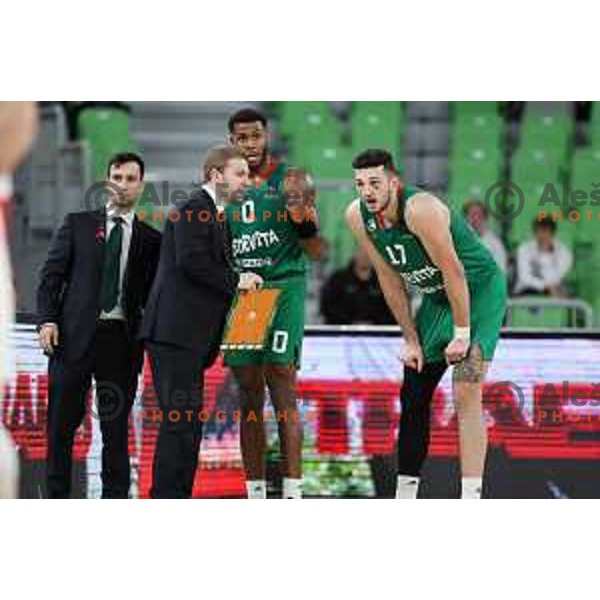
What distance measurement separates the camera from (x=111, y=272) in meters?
6.21

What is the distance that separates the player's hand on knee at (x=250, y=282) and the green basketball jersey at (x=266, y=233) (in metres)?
0.02

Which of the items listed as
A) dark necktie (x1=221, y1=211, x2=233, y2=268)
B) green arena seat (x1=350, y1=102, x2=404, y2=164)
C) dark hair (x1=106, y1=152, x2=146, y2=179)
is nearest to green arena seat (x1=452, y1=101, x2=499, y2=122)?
green arena seat (x1=350, y1=102, x2=404, y2=164)

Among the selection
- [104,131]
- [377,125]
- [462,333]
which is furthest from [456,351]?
[104,131]

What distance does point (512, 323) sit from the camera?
623cm

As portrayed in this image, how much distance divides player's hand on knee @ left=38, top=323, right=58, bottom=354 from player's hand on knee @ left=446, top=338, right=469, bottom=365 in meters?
1.46

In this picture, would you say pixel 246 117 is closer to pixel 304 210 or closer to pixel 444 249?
pixel 304 210

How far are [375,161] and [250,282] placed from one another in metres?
0.64

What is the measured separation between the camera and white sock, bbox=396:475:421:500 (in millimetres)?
6242

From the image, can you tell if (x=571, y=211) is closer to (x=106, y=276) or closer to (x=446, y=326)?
(x=446, y=326)

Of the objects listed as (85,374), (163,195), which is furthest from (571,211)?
(85,374)

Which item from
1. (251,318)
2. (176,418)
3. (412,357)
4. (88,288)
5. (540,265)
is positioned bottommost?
(176,418)

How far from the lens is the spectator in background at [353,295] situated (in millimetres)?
6195

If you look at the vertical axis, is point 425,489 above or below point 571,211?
below

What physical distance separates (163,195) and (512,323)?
1.38 meters
